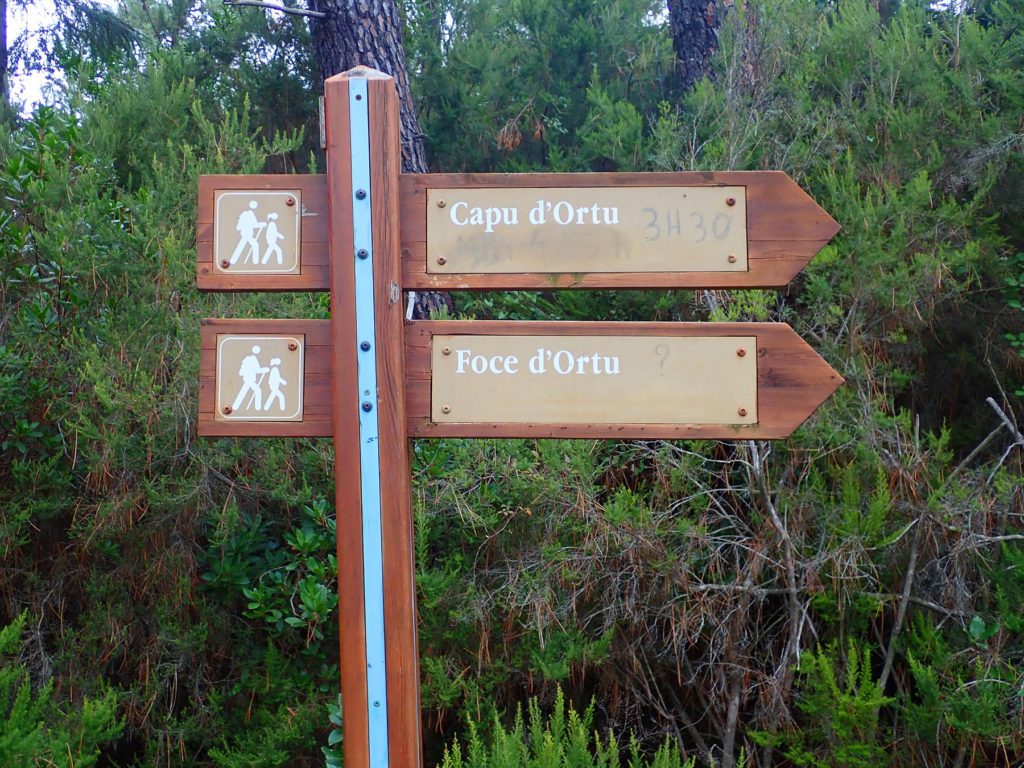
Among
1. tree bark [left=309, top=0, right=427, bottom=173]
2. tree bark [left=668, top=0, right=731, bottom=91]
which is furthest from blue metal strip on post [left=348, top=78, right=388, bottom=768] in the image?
tree bark [left=668, top=0, right=731, bottom=91]

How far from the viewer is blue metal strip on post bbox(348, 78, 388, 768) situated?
6.85 feet

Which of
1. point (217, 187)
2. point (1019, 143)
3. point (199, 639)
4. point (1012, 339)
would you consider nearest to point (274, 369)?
point (217, 187)

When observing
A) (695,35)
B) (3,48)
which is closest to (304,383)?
(695,35)

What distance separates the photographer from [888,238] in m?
4.64

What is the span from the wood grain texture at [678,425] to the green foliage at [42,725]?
1.77 meters

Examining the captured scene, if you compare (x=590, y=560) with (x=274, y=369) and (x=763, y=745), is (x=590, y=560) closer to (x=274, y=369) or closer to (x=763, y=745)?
(x=763, y=745)

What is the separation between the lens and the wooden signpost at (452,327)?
2156 millimetres

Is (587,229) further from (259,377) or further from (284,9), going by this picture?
(284,9)

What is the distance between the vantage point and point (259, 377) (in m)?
2.21

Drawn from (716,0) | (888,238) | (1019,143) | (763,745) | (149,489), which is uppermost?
(716,0)

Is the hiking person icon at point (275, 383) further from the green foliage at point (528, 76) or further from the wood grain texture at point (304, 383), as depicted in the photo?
the green foliage at point (528, 76)

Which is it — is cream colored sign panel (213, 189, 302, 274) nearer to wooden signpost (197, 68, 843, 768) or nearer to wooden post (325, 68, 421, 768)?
wooden signpost (197, 68, 843, 768)

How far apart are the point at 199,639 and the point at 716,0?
550 centimetres

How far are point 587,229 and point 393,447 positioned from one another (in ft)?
2.38
